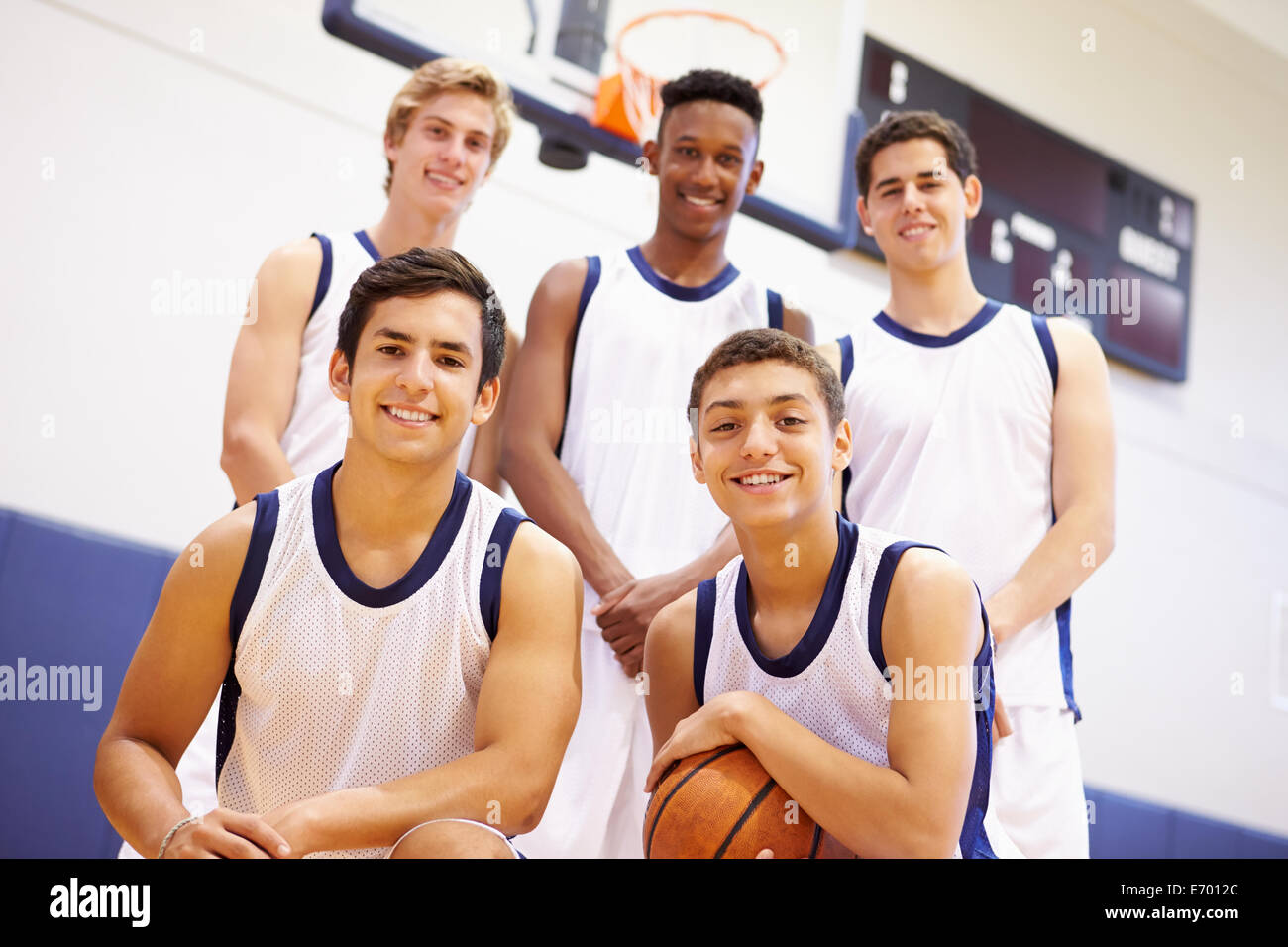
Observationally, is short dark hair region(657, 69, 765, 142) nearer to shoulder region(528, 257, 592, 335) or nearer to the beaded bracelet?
shoulder region(528, 257, 592, 335)

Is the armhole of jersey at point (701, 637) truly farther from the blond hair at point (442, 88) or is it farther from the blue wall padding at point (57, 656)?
the blue wall padding at point (57, 656)

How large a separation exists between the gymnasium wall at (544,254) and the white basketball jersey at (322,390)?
4.65ft

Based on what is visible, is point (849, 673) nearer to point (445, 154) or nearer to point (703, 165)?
point (703, 165)

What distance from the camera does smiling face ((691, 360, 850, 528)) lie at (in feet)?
6.21

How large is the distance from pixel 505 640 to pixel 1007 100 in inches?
201

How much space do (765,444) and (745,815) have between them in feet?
1.91

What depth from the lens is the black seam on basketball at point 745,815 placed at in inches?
64.1

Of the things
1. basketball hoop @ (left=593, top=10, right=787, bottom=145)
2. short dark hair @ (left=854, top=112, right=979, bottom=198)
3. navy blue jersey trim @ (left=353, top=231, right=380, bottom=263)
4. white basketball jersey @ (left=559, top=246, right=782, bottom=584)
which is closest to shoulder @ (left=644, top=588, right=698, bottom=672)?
white basketball jersey @ (left=559, top=246, right=782, bottom=584)

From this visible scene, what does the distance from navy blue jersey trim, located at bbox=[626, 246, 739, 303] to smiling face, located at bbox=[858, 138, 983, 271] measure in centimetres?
37

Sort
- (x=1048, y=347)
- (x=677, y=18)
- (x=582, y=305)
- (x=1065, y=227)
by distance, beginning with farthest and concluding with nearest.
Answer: (x=1065, y=227), (x=677, y=18), (x=582, y=305), (x=1048, y=347)

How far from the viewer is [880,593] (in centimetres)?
182

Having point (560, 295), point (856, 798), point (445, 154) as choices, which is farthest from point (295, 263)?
point (856, 798)

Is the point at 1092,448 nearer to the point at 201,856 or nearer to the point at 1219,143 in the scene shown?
the point at 201,856

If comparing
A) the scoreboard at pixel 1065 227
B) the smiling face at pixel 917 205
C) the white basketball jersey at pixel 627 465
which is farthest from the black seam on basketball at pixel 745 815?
the scoreboard at pixel 1065 227
